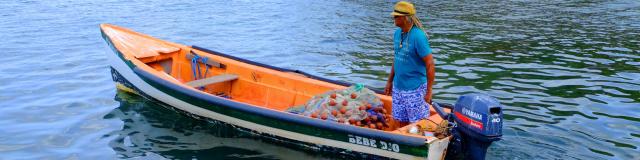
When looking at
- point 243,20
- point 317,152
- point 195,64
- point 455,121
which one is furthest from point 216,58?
point 243,20

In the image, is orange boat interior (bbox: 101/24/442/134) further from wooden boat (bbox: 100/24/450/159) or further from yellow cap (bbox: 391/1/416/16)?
yellow cap (bbox: 391/1/416/16)

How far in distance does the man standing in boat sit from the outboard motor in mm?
485

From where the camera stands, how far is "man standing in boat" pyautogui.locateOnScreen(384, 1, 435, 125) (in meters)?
7.28

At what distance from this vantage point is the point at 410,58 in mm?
7527

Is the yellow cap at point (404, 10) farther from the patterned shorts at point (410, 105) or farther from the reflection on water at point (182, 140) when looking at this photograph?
the reflection on water at point (182, 140)

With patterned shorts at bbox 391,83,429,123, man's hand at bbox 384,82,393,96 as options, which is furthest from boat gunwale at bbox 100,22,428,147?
man's hand at bbox 384,82,393,96

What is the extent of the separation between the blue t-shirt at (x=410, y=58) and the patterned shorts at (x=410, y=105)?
9 cm

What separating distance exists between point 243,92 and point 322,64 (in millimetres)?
4320

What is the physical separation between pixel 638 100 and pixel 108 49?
10.0 metres

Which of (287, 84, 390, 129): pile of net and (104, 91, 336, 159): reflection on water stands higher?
(287, 84, 390, 129): pile of net

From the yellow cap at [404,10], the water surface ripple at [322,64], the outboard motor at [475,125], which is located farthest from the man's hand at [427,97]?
the water surface ripple at [322,64]

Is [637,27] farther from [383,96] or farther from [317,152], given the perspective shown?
[317,152]

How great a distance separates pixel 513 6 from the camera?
79.3 ft

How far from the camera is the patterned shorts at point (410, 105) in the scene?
7852 mm
